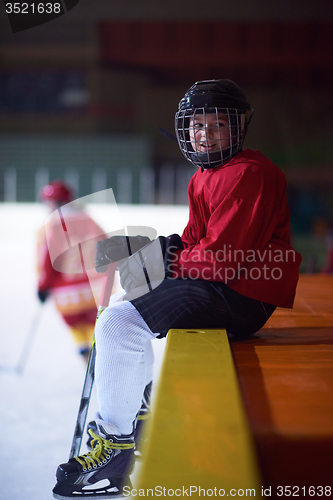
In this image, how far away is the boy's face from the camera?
1.06 metres

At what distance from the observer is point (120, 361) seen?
1.07 m

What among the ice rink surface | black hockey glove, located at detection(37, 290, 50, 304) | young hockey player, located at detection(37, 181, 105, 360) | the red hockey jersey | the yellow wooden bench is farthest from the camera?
black hockey glove, located at detection(37, 290, 50, 304)

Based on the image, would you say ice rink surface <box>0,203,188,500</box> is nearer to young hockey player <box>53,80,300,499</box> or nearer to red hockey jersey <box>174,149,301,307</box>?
young hockey player <box>53,80,300,499</box>

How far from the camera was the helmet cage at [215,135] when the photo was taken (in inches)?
41.9

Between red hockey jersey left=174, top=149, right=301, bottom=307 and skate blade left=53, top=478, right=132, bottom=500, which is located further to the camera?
skate blade left=53, top=478, right=132, bottom=500

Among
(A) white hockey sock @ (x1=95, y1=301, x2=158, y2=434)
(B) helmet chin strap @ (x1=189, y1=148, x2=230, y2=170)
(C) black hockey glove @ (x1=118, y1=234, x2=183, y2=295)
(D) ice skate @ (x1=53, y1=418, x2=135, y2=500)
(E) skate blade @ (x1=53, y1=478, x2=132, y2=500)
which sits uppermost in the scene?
(B) helmet chin strap @ (x1=189, y1=148, x2=230, y2=170)

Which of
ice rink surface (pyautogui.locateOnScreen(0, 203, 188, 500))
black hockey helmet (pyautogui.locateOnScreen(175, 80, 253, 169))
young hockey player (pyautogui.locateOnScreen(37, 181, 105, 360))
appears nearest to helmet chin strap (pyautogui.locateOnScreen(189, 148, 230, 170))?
black hockey helmet (pyautogui.locateOnScreen(175, 80, 253, 169))

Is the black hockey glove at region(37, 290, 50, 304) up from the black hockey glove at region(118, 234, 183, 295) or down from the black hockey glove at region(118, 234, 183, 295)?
down

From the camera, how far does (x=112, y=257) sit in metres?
1.12

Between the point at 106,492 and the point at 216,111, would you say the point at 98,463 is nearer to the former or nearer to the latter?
the point at 106,492

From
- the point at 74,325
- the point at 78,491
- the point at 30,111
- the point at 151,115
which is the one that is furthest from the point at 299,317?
the point at 30,111

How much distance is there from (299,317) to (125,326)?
60 cm

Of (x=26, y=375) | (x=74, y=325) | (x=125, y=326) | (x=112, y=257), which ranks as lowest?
(x=26, y=375)

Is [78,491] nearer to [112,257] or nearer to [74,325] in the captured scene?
[112,257]
